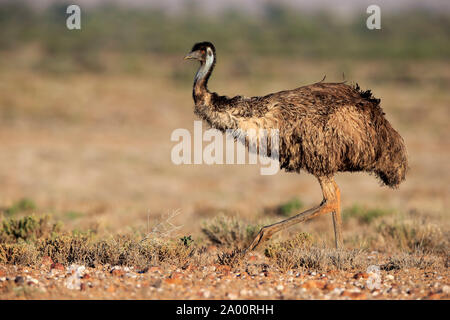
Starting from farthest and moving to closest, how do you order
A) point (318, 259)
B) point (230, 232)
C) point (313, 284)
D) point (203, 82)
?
point (230, 232)
point (203, 82)
point (318, 259)
point (313, 284)

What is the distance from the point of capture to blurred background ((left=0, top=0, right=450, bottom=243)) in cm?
→ 1255

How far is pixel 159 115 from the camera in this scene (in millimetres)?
28703

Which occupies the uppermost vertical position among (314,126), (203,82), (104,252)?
(203,82)

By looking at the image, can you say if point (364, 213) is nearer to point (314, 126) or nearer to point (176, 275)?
point (314, 126)

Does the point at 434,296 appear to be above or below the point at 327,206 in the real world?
below

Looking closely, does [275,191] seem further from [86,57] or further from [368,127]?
[86,57]

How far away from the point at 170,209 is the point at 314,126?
526 centimetres

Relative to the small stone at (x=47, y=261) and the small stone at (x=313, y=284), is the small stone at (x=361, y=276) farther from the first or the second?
the small stone at (x=47, y=261)

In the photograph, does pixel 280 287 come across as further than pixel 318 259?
No

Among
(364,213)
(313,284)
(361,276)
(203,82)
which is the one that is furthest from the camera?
(364,213)

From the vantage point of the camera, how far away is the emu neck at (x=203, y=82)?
6.61 meters

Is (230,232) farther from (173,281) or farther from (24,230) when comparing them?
(24,230)

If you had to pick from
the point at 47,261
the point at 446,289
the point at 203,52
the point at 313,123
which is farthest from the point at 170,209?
the point at 446,289

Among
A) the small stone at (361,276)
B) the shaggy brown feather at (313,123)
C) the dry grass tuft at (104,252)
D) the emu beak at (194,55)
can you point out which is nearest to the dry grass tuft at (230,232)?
the dry grass tuft at (104,252)
